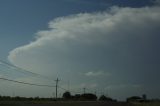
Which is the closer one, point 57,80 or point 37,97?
point 57,80

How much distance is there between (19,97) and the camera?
345ft

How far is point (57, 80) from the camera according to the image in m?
104

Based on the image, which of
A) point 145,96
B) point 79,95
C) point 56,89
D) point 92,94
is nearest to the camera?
point 56,89

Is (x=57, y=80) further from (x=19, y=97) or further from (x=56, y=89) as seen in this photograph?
(x=19, y=97)

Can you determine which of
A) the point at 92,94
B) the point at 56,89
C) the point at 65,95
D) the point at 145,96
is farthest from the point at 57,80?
the point at 92,94

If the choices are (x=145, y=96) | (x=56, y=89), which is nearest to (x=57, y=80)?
(x=56, y=89)

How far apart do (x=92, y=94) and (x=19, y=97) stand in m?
83.5

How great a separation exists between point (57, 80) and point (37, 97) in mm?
13282

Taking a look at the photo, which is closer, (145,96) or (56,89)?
(56,89)

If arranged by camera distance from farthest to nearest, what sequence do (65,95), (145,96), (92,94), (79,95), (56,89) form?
(92,94) → (79,95) → (65,95) → (145,96) → (56,89)

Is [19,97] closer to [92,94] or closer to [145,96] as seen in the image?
[145,96]

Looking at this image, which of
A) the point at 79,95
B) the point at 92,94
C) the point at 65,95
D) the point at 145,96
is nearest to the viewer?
the point at 145,96

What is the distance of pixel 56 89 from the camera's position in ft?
324

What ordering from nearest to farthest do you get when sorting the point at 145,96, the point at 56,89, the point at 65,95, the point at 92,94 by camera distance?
the point at 56,89, the point at 145,96, the point at 65,95, the point at 92,94
